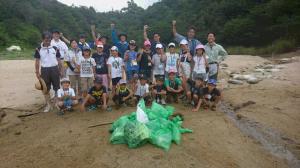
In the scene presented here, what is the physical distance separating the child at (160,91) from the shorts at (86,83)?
142 centimetres

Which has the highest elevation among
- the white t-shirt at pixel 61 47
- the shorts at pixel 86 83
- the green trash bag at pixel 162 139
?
the white t-shirt at pixel 61 47

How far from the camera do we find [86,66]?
7.11 metres

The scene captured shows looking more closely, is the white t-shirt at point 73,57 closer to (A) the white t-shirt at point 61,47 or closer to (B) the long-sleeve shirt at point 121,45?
(A) the white t-shirt at point 61,47

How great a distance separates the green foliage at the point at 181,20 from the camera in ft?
87.2

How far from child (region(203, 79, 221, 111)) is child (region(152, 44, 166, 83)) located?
3.73ft

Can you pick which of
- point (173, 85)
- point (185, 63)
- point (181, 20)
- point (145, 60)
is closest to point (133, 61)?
point (145, 60)

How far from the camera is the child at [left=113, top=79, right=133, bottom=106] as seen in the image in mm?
7172

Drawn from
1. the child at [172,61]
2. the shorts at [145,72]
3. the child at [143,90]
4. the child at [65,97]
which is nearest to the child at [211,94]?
the child at [172,61]

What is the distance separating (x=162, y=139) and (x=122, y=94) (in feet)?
8.17

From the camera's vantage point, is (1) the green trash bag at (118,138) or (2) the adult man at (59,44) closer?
(1) the green trash bag at (118,138)

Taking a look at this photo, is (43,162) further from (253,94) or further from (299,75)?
(299,75)

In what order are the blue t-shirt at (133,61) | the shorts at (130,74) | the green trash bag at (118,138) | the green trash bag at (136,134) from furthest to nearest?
the shorts at (130,74)
the blue t-shirt at (133,61)
the green trash bag at (118,138)
the green trash bag at (136,134)

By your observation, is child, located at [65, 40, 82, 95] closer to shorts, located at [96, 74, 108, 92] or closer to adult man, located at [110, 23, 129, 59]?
shorts, located at [96, 74, 108, 92]

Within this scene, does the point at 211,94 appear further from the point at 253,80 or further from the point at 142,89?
the point at 253,80
